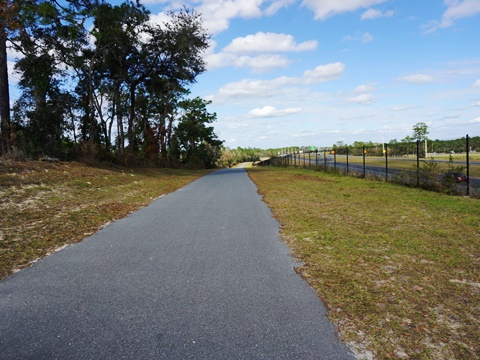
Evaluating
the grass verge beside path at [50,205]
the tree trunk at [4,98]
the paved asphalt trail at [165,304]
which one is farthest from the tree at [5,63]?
the paved asphalt trail at [165,304]

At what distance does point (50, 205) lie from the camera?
9.60 meters

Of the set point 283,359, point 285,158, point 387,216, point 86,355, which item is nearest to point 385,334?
point 283,359

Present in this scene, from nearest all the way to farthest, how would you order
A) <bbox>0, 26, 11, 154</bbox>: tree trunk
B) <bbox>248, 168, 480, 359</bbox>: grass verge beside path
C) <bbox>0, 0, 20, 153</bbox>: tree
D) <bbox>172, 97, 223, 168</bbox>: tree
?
1. <bbox>248, 168, 480, 359</bbox>: grass verge beside path
2. <bbox>0, 0, 20, 153</bbox>: tree
3. <bbox>0, 26, 11, 154</bbox>: tree trunk
4. <bbox>172, 97, 223, 168</bbox>: tree

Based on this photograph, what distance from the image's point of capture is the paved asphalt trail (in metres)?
2.88

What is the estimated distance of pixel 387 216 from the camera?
8.41 metres

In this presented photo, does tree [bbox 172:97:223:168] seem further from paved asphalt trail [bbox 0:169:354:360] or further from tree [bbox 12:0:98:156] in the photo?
paved asphalt trail [bbox 0:169:354:360]

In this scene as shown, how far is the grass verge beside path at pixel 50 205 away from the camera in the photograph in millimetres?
6093

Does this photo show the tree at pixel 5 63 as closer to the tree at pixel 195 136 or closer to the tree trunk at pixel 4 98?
the tree trunk at pixel 4 98

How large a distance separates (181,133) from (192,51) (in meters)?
25.8

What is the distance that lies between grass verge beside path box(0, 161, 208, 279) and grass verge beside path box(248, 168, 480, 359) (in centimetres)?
431

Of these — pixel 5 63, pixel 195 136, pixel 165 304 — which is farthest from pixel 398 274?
pixel 195 136

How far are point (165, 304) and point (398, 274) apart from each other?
2943mm

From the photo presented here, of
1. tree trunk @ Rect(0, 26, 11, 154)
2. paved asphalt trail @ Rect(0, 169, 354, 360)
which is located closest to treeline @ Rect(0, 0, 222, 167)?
tree trunk @ Rect(0, 26, 11, 154)

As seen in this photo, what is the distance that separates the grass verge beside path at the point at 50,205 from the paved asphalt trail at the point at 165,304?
0.63m
